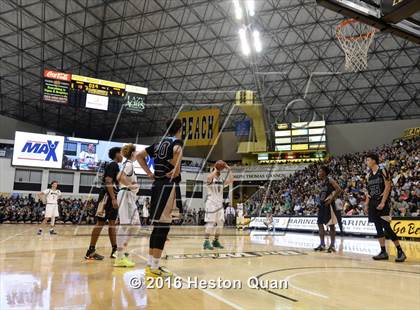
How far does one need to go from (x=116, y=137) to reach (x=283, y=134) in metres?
24.0

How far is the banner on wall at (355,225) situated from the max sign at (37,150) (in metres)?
19.8

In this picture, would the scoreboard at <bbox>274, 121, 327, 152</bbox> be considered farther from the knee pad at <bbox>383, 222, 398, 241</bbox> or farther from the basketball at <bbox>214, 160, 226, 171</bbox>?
the knee pad at <bbox>383, 222, 398, 241</bbox>

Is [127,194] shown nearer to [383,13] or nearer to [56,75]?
[383,13]

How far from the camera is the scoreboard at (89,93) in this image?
2356 centimetres

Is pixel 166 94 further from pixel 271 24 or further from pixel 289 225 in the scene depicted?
pixel 289 225

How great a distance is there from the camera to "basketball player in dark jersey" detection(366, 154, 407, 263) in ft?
22.7

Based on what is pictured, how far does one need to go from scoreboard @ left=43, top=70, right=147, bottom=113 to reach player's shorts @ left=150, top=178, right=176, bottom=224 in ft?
69.9

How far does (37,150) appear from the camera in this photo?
99.7 ft

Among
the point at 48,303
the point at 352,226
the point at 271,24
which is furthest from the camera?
the point at 271,24

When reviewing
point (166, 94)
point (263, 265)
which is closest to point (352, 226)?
point (263, 265)

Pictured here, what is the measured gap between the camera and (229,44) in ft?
104

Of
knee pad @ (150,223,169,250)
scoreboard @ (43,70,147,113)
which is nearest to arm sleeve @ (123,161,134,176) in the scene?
knee pad @ (150,223,169,250)

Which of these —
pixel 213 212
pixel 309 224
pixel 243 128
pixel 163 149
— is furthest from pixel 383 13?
pixel 243 128

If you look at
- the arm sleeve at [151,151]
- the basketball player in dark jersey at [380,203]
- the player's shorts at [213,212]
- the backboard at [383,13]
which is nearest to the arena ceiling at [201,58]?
the backboard at [383,13]
